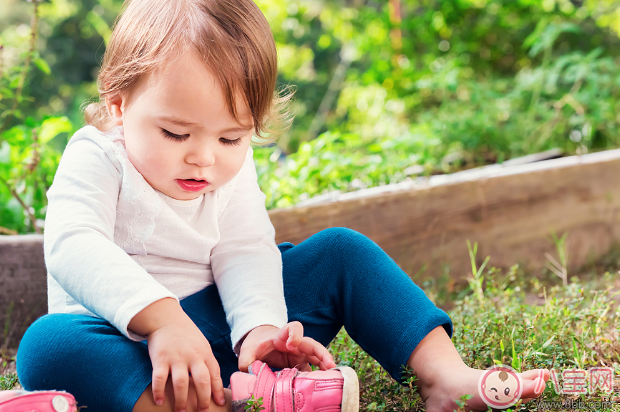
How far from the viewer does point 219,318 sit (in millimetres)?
1368

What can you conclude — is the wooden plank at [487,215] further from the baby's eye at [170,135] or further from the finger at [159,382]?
the finger at [159,382]

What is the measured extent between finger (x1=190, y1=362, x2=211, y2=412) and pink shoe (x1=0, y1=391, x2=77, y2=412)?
0.70ft

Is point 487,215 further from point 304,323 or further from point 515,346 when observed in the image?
point 304,323

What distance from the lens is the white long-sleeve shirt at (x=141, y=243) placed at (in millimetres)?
1075

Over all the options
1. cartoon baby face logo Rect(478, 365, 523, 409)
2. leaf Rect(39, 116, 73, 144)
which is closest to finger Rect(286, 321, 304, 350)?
cartoon baby face logo Rect(478, 365, 523, 409)

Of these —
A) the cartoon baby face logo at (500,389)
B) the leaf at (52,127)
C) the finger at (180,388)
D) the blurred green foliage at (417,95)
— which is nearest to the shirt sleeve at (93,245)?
the finger at (180,388)

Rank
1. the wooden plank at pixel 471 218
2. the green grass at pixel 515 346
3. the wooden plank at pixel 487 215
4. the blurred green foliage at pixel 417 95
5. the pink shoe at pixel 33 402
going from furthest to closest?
1. the blurred green foliage at pixel 417 95
2. the wooden plank at pixel 487 215
3. the wooden plank at pixel 471 218
4. the green grass at pixel 515 346
5. the pink shoe at pixel 33 402

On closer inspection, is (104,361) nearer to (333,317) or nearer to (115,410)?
(115,410)

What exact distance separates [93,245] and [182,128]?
301 mm

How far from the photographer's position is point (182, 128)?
1.18 meters

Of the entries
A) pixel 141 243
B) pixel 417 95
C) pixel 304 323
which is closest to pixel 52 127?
pixel 141 243

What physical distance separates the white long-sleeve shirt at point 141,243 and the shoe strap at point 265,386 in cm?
16

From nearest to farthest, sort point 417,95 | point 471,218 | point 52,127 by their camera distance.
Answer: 1. point 52,127
2. point 471,218
3. point 417,95

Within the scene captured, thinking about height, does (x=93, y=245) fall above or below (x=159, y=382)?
above
